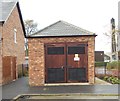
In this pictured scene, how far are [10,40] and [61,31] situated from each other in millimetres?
6788

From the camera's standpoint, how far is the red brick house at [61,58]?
72.6 ft

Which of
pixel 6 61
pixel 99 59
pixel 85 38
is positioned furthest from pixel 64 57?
pixel 99 59

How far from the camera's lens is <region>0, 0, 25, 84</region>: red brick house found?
24.6 meters

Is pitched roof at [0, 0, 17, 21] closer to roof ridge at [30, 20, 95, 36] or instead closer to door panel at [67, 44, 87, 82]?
roof ridge at [30, 20, 95, 36]

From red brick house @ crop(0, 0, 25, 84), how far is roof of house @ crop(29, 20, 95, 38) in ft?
12.0

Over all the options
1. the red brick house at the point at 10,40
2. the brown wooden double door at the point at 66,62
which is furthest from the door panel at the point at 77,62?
the red brick house at the point at 10,40

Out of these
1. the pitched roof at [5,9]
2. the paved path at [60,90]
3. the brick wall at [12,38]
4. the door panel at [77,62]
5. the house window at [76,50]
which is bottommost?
the paved path at [60,90]

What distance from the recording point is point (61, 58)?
22.3 metres

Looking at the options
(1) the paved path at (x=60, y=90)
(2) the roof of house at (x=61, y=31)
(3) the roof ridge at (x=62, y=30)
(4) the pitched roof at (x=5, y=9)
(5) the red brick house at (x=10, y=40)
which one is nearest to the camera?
(1) the paved path at (x=60, y=90)

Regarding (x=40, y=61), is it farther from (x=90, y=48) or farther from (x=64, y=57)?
(x=90, y=48)

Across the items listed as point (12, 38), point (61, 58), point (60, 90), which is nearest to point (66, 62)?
point (61, 58)

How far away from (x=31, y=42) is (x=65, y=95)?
6582 millimetres

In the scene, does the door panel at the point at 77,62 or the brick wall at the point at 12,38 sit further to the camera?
the brick wall at the point at 12,38

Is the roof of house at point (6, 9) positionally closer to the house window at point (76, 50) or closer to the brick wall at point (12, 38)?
the brick wall at point (12, 38)
